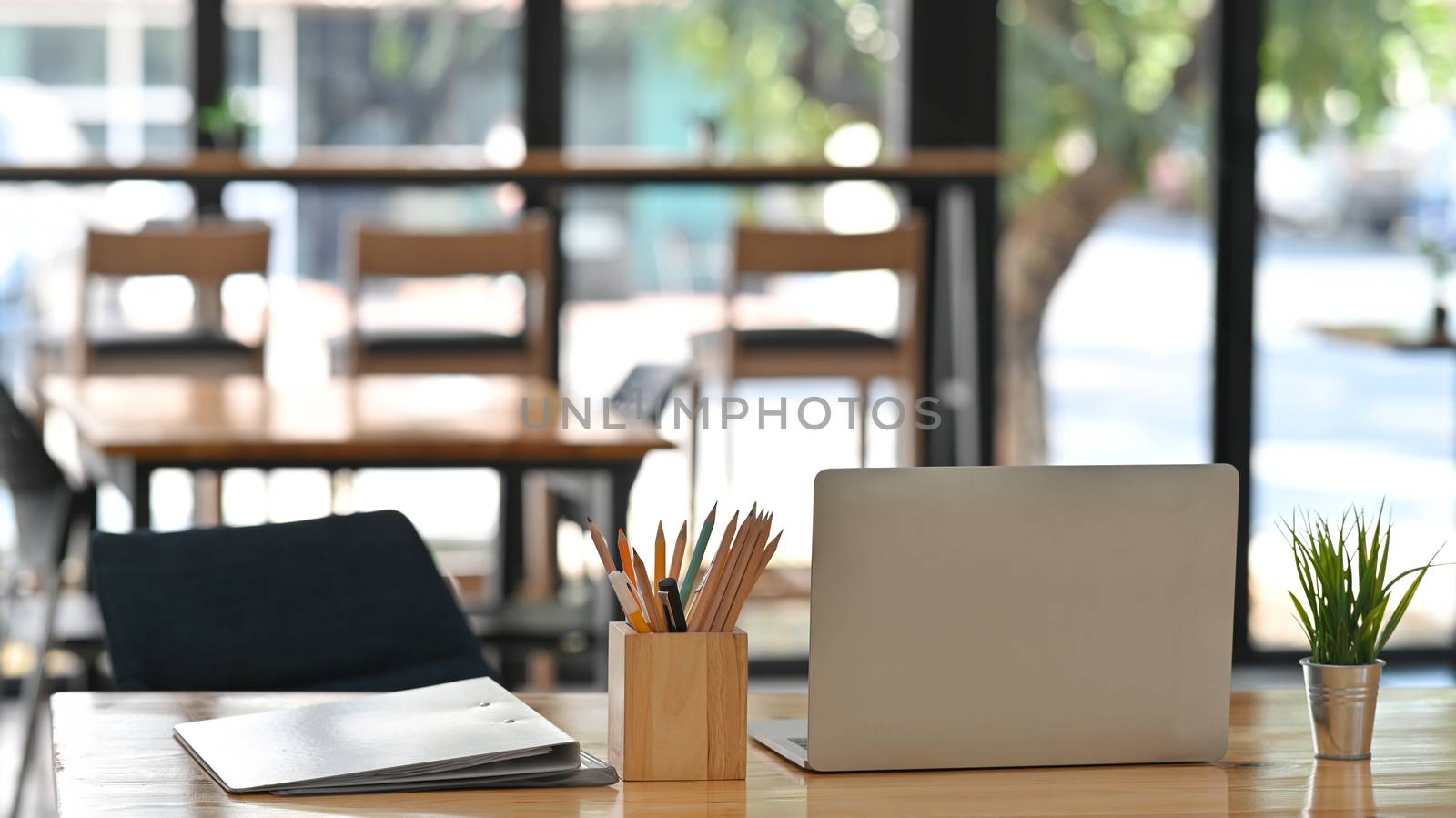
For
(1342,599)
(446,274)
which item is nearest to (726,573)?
(1342,599)

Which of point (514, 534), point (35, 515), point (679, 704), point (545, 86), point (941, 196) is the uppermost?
point (545, 86)

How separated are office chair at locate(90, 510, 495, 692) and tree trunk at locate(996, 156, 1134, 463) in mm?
3000

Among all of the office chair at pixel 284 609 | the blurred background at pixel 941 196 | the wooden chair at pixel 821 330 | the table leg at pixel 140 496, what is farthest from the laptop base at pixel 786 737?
the blurred background at pixel 941 196

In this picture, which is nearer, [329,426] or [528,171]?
[329,426]

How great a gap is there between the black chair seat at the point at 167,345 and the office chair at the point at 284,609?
2098 mm

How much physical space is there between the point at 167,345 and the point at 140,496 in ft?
4.71

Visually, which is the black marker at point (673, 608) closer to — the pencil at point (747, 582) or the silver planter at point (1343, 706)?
the pencil at point (747, 582)

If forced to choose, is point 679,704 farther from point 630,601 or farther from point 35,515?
point 35,515

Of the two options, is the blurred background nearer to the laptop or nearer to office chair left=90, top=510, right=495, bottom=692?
office chair left=90, top=510, right=495, bottom=692

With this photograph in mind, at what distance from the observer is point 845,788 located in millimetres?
1282

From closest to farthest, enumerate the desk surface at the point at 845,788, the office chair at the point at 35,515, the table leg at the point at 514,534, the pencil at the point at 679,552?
the desk surface at the point at 845,788 < the pencil at the point at 679,552 < the office chair at the point at 35,515 < the table leg at the point at 514,534

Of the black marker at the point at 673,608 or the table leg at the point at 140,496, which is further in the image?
the table leg at the point at 140,496

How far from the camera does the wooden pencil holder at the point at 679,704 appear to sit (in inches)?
50.6

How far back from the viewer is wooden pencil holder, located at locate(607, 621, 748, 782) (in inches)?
50.6
